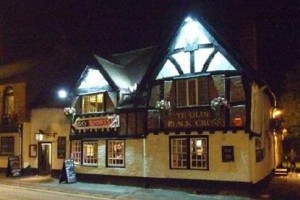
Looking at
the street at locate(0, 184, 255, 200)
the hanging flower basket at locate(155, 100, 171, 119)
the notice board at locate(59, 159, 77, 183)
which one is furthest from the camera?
the notice board at locate(59, 159, 77, 183)

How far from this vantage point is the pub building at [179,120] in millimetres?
19594

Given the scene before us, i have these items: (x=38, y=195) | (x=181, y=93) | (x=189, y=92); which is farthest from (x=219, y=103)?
(x=38, y=195)

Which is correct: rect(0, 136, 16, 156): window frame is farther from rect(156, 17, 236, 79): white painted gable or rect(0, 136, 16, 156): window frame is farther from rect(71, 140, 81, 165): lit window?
rect(156, 17, 236, 79): white painted gable

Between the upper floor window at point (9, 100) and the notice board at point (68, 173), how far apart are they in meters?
8.89

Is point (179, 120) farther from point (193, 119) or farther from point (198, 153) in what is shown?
point (198, 153)

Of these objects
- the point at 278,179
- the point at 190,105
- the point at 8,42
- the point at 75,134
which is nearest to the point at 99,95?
the point at 75,134

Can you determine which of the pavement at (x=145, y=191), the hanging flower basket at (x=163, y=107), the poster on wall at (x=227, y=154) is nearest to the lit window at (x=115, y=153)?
the pavement at (x=145, y=191)

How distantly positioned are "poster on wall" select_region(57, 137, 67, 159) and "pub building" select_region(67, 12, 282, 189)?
102 centimetres

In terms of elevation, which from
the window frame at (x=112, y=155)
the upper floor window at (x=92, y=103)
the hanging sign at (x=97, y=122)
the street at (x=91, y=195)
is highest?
the upper floor window at (x=92, y=103)

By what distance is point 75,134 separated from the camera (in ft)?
84.0

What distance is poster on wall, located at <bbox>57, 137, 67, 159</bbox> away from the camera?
26455mm

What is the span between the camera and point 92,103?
25.0 metres

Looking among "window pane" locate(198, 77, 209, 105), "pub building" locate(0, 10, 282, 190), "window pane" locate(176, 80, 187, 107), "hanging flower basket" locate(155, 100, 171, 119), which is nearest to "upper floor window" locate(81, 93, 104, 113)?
"pub building" locate(0, 10, 282, 190)

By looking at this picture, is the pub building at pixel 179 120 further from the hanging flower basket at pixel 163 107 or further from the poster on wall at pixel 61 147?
the poster on wall at pixel 61 147
